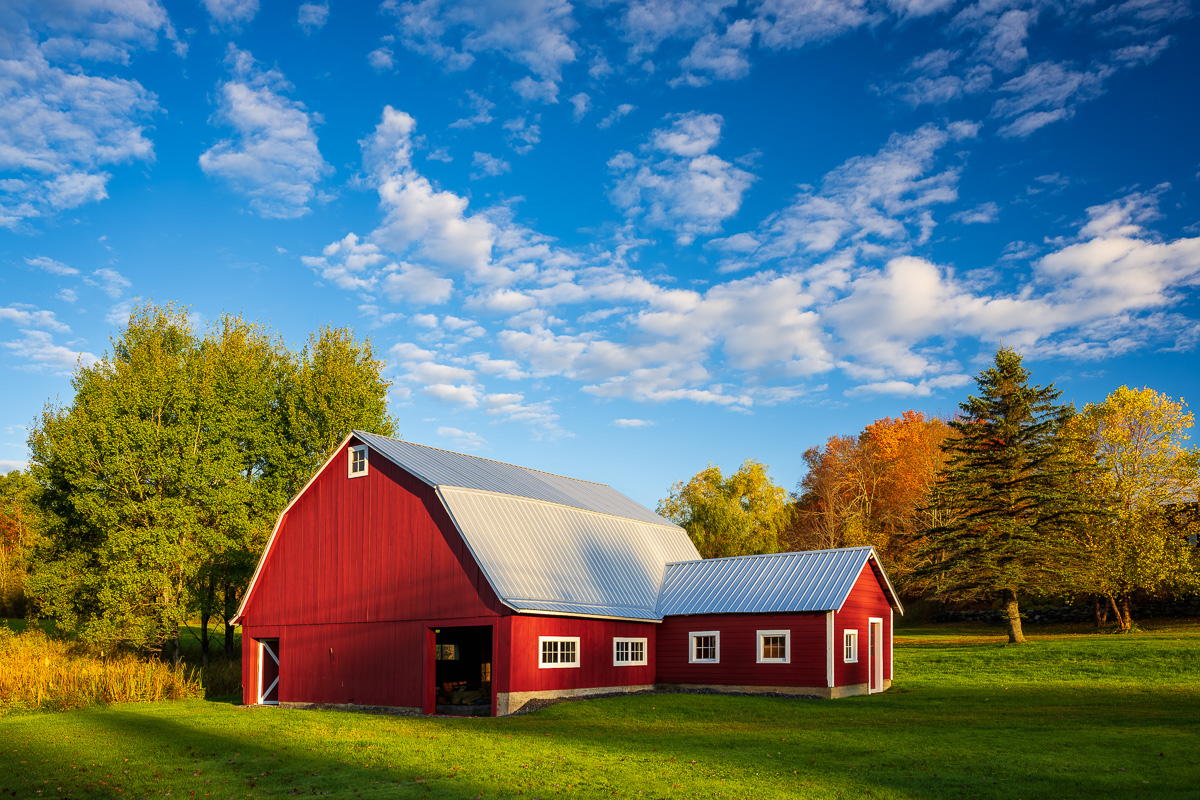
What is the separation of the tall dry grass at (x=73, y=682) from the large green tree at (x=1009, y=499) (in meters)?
31.9

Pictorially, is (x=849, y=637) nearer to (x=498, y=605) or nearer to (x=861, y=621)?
(x=861, y=621)

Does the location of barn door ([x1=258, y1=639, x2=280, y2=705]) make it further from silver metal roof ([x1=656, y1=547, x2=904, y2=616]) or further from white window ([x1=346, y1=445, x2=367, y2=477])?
silver metal roof ([x1=656, y1=547, x2=904, y2=616])

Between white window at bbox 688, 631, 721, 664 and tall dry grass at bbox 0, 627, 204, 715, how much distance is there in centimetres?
1879

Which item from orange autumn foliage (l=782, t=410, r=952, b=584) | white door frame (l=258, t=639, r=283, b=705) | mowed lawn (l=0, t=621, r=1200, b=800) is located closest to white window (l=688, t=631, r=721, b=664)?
mowed lawn (l=0, t=621, r=1200, b=800)

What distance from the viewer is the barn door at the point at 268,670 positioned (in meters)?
31.2

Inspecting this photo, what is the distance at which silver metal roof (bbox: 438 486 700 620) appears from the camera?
87.8 feet

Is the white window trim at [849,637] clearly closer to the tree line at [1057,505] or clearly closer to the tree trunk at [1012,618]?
the tree line at [1057,505]

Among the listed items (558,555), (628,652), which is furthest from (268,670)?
(628,652)

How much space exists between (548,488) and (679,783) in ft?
71.9

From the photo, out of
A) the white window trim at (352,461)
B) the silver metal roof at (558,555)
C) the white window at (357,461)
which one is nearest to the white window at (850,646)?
the silver metal roof at (558,555)

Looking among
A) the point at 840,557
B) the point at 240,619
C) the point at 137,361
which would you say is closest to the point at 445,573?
the point at 240,619

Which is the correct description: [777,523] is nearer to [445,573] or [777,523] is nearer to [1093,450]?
[1093,450]

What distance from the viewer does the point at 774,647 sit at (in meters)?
29.2

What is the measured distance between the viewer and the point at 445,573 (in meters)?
26.8
